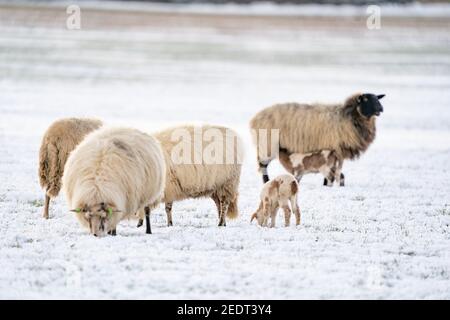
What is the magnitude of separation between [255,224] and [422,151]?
8676mm

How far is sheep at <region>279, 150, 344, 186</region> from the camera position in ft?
45.2

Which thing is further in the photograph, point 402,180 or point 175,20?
point 175,20

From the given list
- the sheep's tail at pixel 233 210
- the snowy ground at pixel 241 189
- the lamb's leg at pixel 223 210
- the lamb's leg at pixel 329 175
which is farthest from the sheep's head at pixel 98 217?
the lamb's leg at pixel 329 175

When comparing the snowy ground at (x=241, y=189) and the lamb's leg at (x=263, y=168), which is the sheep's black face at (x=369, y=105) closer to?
the snowy ground at (x=241, y=189)

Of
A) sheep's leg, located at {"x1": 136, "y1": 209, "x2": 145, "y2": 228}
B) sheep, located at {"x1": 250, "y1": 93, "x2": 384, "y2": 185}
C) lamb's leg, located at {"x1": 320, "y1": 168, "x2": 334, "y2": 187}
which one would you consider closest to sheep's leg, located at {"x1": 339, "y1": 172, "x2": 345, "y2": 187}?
sheep, located at {"x1": 250, "y1": 93, "x2": 384, "y2": 185}

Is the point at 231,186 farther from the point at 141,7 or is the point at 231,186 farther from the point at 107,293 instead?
the point at 141,7

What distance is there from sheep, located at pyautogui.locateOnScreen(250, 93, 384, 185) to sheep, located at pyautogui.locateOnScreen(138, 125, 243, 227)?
10.4 ft

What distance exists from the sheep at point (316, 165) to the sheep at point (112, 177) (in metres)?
4.35

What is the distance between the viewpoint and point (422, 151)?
59.7 ft

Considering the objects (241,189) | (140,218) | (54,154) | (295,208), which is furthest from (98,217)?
(241,189)

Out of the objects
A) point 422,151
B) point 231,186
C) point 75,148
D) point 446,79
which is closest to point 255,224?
point 231,186
